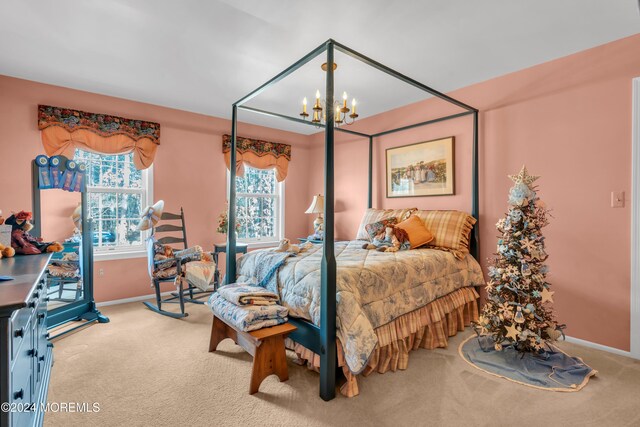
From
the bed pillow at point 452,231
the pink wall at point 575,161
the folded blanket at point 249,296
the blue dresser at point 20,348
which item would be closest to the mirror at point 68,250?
the blue dresser at point 20,348

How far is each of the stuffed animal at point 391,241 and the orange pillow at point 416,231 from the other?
0.05 meters

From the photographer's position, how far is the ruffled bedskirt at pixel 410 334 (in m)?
2.19

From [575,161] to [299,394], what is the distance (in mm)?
3017

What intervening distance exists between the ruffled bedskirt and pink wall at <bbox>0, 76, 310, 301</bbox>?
2799 mm

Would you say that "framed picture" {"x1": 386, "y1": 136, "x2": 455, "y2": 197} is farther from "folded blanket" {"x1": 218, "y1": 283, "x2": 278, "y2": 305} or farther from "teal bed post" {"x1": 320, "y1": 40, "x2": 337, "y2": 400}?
"folded blanket" {"x1": 218, "y1": 283, "x2": 278, "y2": 305}

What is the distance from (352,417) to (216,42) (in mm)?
2944

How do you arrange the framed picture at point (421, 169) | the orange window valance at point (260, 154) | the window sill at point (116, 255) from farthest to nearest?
the orange window valance at point (260, 154) < the window sill at point (116, 255) < the framed picture at point (421, 169)

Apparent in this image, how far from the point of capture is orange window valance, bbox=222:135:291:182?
4.80 meters

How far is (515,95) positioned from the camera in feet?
10.5

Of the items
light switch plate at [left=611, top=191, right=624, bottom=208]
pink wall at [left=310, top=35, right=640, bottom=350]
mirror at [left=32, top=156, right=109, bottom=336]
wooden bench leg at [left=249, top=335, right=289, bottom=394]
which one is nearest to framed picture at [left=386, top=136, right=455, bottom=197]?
pink wall at [left=310, top=35, right=640, bottom=350]

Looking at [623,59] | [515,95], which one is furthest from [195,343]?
[623,59]

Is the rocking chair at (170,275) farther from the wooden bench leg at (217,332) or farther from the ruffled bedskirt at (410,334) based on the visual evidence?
the ruffled bedskirt at (410,334)

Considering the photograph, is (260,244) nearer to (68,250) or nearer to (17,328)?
(68,250)

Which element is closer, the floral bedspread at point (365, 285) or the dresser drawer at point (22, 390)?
the dresser drawer at point (22, 390)
